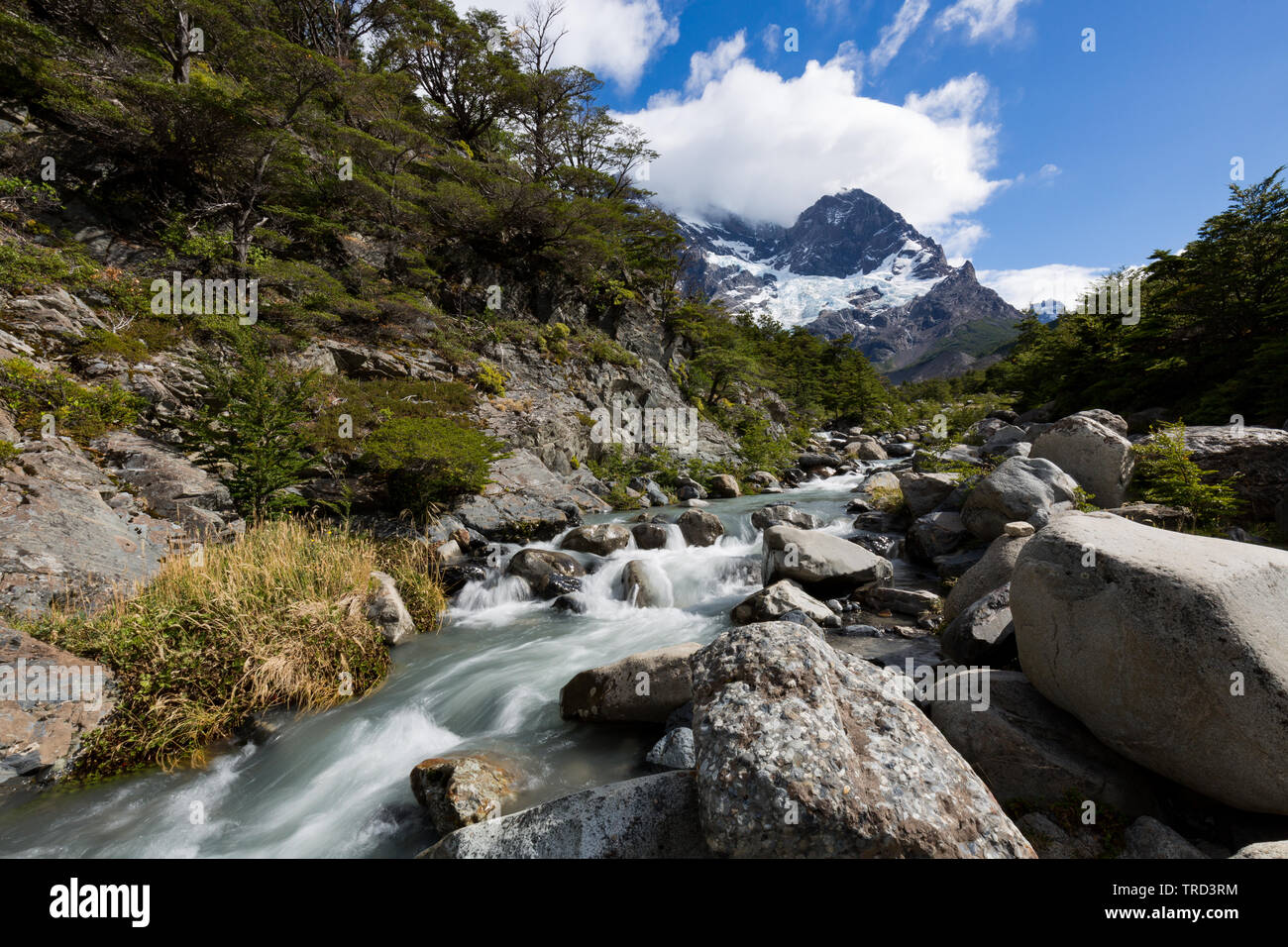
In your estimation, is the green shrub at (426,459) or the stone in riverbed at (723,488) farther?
the stone in riverbed at (723,488)

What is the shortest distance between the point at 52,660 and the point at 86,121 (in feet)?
62.2

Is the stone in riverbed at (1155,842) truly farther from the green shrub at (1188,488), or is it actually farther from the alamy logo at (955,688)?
the green shrub at (1188,488)

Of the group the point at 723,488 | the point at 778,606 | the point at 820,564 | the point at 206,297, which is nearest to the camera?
the point at 778,606

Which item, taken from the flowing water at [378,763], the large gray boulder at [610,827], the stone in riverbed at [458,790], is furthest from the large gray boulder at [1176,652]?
the stone in riverbed at [458,790]

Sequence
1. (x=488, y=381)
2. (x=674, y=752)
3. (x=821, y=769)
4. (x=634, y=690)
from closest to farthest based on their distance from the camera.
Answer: (x=821, y=769)
(x=674, y=752)
(x=634, y=690)
(x=488, y=381)

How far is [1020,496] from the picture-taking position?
870cm

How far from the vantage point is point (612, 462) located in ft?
66.2

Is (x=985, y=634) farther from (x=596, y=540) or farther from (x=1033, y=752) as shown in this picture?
(x=596, y=540)

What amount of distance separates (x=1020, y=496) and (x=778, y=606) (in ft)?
16.9

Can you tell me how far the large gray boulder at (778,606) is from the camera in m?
7.75

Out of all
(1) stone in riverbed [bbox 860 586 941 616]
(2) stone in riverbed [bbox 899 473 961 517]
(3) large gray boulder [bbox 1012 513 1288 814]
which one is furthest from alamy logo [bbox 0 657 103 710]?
(2) stone in riverbed [bbox 899 473 961 517]

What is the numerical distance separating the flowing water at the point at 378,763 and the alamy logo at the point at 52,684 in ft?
2.64

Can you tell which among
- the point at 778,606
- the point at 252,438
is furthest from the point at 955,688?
the point at 252,438
